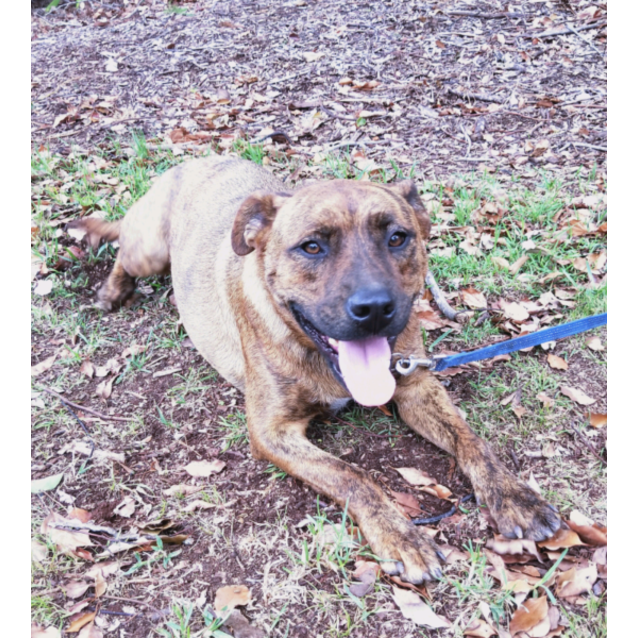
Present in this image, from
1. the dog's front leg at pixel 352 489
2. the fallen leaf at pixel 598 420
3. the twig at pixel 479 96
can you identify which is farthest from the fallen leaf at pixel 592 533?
the twig at pixel 479 96

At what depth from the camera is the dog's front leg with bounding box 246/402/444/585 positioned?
2432 millimetres

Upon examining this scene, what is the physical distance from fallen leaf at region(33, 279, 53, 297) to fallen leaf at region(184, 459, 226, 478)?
224 cm

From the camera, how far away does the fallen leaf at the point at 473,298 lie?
4.15 m

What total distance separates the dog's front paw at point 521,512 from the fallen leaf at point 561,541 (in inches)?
0.8

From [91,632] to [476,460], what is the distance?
1.82m

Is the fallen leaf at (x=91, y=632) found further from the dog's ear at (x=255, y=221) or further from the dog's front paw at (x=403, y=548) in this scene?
the dog's ear at (x=255, y=221)

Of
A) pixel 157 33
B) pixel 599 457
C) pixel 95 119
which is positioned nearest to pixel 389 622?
pixel 599 457

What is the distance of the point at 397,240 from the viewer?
115 inches

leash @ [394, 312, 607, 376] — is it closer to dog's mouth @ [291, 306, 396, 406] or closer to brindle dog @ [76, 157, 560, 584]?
brindle dog @ [76, 157, 560, 584]

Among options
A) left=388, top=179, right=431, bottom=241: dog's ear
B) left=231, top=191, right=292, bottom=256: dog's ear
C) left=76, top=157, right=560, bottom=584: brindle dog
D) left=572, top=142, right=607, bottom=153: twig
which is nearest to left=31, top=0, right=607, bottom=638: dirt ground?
left=572, top=142, right=607, bottom=153: twig

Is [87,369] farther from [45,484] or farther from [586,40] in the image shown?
[586,40]

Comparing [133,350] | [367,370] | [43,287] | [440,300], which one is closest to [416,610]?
[367,370]

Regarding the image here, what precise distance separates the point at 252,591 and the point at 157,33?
831 cm

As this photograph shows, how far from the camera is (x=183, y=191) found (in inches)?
175
